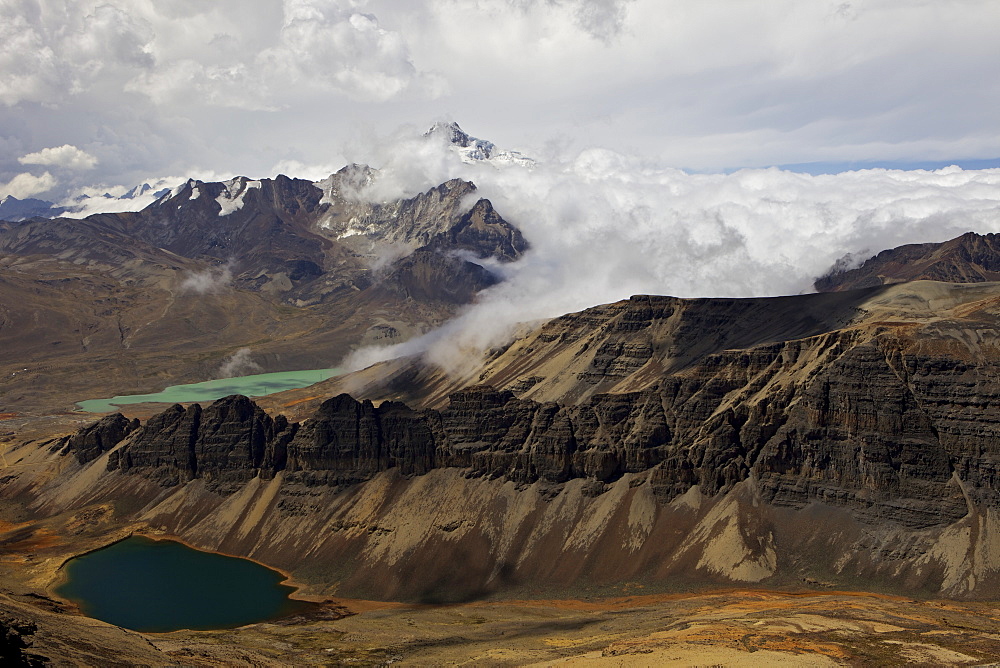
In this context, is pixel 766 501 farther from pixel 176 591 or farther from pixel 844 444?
pixel 176 591

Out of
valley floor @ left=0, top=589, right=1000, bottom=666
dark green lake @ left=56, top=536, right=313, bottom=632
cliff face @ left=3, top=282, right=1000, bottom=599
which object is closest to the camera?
valley floor @ left=0, top=589, right=1000, bottom=666

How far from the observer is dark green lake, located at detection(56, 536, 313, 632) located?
161625 mm

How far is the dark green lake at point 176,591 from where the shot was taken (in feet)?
530

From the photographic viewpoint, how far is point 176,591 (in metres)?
178

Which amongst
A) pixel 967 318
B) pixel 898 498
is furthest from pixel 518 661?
pixel 967 318

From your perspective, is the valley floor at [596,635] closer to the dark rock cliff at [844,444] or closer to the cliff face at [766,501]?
the cliff face at [766,501]

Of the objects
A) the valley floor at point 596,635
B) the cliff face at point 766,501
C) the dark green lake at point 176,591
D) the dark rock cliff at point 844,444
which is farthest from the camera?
the dark rock cliff at point 844,444

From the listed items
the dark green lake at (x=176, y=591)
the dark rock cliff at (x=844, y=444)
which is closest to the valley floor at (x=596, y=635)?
the dark green lake at (x=176, y=591)

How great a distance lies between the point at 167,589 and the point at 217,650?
70.7 meters

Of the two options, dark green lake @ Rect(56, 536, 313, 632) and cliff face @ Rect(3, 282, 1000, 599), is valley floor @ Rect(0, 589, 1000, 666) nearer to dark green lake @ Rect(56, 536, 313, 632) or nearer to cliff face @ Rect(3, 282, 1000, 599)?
cliff face @ Rect(3, 282, 1000, 599)

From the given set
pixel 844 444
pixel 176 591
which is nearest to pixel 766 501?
pixel 844 444

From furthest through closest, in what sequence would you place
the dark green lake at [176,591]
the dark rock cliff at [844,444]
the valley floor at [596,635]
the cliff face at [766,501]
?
the dark rock cliff at [844,444]
the cliff face at [766,501]
the dark green lake at [176,591]
the valley floor at [596,635]

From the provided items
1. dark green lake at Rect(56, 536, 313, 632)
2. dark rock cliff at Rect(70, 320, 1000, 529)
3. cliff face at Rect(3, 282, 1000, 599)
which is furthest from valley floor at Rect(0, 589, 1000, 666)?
dark rock cliff at Rect(70, 320, 1000, 529)

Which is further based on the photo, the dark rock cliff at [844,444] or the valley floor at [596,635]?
the dark rock cliff at [844,444]
